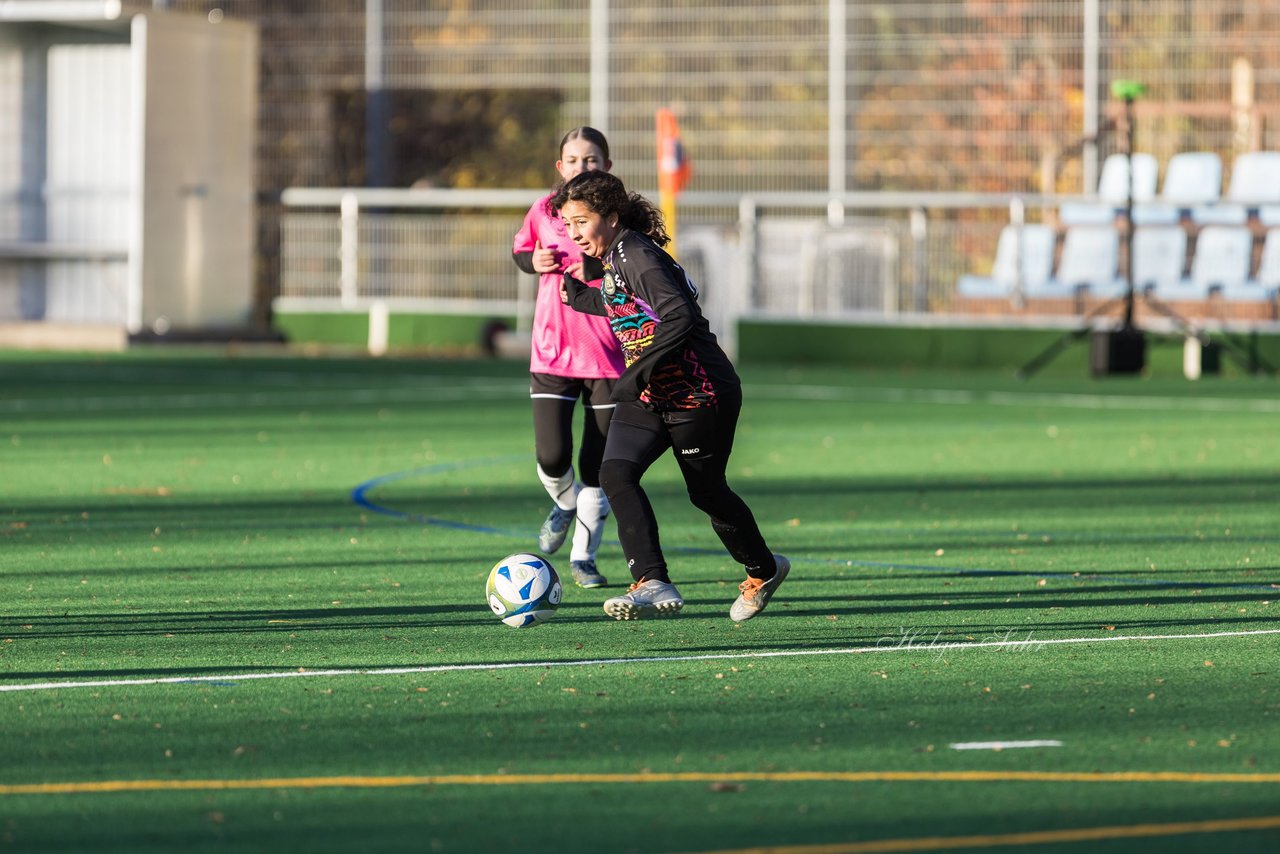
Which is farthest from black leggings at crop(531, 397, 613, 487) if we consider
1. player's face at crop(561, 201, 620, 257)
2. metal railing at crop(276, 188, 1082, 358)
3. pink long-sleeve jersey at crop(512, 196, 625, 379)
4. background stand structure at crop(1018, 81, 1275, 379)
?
metal railing at crop(276, 188, 1082, 358)

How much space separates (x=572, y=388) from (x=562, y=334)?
0.25 metres

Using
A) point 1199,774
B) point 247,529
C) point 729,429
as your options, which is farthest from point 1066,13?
point 1199,774

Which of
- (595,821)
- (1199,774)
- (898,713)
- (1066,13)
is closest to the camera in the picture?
(595,821)

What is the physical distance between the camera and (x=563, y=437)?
32.2ft

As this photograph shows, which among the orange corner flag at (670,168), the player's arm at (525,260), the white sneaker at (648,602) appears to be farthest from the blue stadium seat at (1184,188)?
the white sneaker at (648,602)

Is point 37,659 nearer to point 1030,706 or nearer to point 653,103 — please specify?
point 1030,706

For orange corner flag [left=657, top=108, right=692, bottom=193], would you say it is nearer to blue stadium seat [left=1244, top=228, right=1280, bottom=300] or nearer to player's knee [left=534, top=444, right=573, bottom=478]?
blue stadium seat [left=1244, top=228, right=1280, bottom=300]

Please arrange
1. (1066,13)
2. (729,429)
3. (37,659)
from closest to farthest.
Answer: (37,659), (729,429), (1066,13)

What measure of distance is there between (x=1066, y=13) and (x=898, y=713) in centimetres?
2319

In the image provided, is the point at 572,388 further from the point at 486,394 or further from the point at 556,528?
the point at 486,394

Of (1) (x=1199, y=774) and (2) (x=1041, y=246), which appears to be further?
(2) (x=1041, y=246)

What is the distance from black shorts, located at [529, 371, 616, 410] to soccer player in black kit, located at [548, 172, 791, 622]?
121 cm

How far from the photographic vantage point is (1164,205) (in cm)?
2495

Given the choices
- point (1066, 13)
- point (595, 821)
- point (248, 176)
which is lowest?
point (595, 821)
